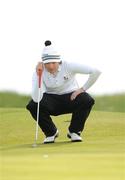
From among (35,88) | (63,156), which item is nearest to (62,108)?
(35,88)

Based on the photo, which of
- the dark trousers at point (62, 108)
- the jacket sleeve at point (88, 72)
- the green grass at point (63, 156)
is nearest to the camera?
the green grass at point (63, 156)

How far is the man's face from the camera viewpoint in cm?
609

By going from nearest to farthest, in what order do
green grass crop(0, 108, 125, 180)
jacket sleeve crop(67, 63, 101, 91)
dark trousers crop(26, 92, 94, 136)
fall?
green grass crop(0, 108, 125, 180) < jacket sleeve crop(67, 63, 101, 91) < dark trousers crop(26, 92, 94, 136)

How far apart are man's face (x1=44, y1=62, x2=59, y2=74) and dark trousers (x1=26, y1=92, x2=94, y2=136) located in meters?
0.32

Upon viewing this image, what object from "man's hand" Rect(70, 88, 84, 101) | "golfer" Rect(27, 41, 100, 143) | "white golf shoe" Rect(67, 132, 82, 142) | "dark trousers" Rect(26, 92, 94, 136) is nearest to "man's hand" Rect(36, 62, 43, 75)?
"golfer" Rect(27, 41, 100, 143)

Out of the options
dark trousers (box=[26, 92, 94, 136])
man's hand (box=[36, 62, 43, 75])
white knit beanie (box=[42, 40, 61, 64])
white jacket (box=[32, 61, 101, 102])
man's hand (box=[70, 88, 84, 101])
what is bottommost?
dark trousers (box=[26, 92, 94, 136])

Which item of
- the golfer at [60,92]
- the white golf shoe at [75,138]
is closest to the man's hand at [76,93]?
the golfer at [60,92]

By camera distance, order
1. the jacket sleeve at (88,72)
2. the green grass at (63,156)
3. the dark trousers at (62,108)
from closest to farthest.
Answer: the green grass at (63,156), the jacket sleeve at (88,72), the dark trousers at (62,108)

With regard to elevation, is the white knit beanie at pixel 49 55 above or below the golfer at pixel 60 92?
above

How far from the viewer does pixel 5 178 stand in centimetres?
320

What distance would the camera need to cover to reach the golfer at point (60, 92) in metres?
6.12

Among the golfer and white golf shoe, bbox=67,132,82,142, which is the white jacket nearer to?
the golfer

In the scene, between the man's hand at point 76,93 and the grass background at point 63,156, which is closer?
the grass background at point 63,156

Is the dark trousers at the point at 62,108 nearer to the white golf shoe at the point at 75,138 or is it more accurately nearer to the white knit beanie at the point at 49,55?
the white golf shoe at the point at 75,138
